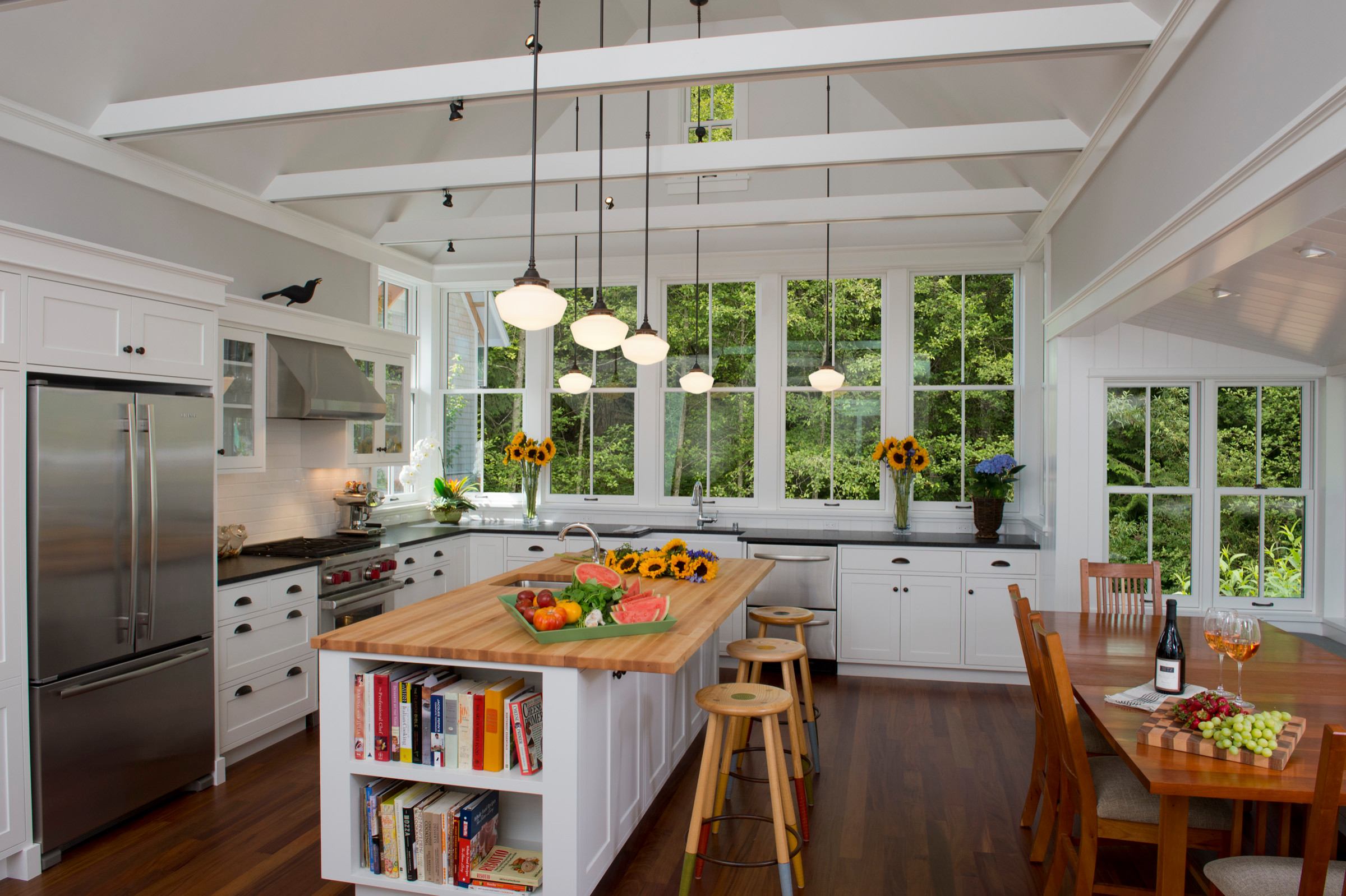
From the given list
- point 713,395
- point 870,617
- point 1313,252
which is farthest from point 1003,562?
point 1313,252

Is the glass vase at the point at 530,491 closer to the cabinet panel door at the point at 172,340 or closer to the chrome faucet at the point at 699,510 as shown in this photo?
the chrome faucet at the point at 699,510

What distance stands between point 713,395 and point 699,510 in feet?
3.12

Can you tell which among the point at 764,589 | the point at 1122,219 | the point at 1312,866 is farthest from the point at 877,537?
the point at 1312,866

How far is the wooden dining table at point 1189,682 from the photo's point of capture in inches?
71.6

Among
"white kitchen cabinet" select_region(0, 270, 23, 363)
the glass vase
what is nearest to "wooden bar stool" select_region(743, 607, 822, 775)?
the glass vase

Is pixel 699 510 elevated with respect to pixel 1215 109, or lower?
lower

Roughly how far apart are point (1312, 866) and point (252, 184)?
5259mm

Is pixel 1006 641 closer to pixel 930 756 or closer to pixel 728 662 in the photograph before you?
pixel 930 756

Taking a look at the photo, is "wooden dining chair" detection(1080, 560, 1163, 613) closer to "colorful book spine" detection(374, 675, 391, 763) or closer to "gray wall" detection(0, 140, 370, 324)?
"colorful book spine" detection(374, 675, 391, 763)

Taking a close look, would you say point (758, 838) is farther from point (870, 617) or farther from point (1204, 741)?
point (870, 617)

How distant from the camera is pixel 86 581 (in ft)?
9.75

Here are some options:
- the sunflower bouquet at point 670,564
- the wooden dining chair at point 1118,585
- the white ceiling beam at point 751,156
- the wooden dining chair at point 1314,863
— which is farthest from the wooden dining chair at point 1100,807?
the white ceiling beam at point 751,156

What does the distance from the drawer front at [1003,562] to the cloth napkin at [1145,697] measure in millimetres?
2604

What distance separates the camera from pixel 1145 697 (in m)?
2.38
